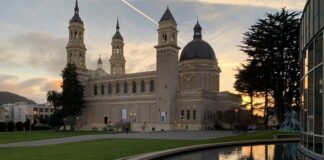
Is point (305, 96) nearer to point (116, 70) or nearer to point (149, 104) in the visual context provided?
point (149, 104)

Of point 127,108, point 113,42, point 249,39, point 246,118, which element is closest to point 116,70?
point 113,42

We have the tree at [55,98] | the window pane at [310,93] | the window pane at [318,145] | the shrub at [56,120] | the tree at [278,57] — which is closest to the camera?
the window pane at [318,145]

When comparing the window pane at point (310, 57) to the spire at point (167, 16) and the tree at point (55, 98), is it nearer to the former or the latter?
the spire at point (167, 16)

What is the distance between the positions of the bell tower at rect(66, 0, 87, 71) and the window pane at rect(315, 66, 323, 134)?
300 ft

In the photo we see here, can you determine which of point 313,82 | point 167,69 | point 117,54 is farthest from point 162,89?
point 313,82

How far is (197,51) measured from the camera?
10081 cm

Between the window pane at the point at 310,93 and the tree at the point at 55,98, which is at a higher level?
the window pane at the point at 310,93

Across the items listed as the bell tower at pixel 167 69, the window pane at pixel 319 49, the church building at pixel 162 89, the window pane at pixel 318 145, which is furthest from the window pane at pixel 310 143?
the bell tower at pixel 167 69

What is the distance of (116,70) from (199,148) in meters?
97.7

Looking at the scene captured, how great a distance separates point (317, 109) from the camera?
18891mm

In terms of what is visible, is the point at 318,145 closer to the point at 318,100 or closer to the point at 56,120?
the point at 318,100

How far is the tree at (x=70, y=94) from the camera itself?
92500 mm

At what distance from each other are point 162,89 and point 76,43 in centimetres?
3316

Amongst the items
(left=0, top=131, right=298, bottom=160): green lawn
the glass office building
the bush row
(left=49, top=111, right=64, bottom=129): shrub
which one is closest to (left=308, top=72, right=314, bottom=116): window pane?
the glass office building
